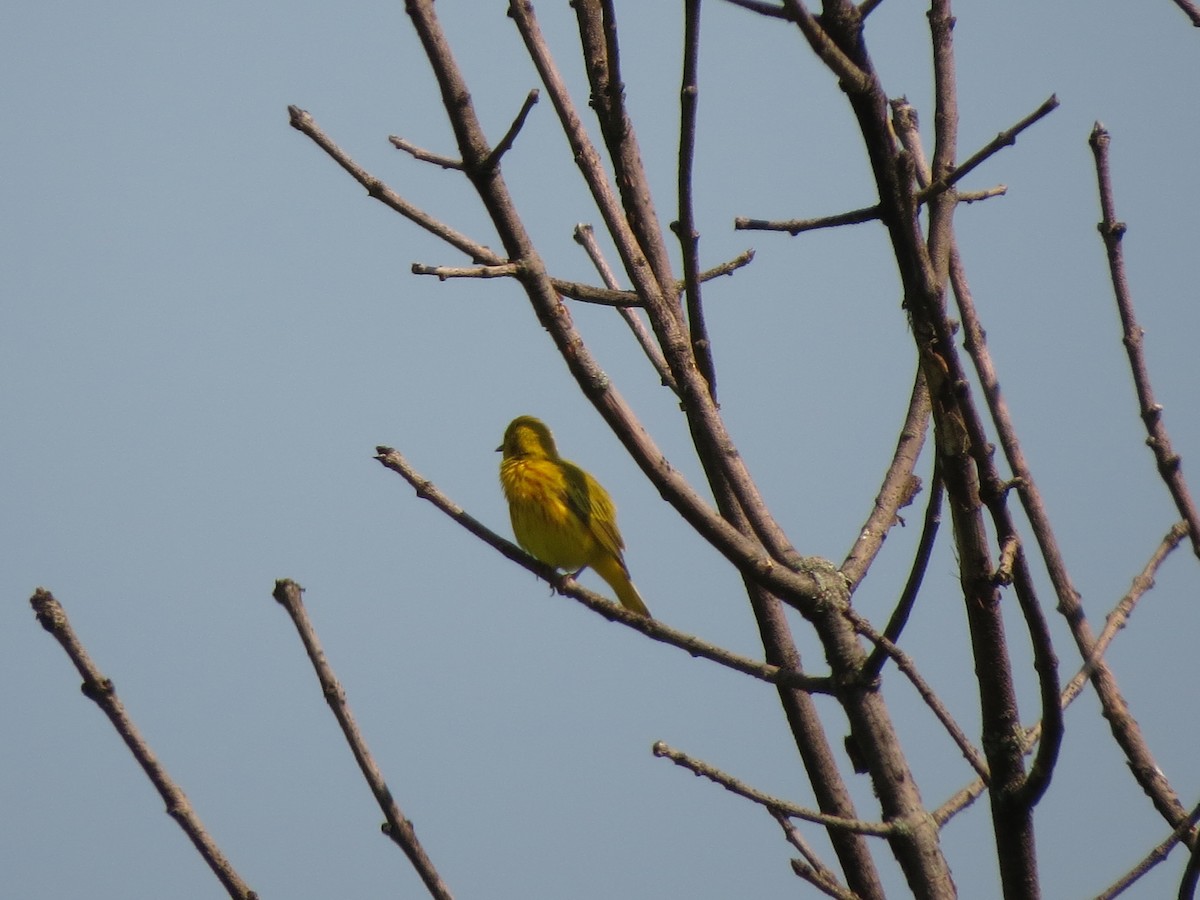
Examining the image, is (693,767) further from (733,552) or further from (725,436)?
(725,436)

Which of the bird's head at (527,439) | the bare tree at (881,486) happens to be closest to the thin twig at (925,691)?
the bare tree at (881,486)

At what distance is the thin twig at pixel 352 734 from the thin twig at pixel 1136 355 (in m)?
1.84

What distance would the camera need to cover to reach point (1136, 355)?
3.04 metres

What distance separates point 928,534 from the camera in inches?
92.7

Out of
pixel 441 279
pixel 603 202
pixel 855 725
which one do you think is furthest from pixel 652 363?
pixel 855 725

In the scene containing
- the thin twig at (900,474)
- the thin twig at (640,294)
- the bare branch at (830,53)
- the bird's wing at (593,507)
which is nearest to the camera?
the bare branch at (830,53)

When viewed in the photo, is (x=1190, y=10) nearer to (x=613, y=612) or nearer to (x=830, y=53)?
(x=830, y=53)

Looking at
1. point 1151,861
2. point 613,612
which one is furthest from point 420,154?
point 1151,861

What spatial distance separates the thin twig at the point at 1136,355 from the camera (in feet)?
9.86

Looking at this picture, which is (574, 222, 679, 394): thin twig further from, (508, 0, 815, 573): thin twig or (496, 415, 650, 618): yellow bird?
(496, 415, 650, 618): yellow bird

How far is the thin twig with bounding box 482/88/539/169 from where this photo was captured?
9.70ft

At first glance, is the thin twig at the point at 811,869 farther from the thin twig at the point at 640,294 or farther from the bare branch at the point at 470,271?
the bare branch at the point at 470,271

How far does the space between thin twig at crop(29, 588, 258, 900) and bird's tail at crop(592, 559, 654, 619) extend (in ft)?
16.6

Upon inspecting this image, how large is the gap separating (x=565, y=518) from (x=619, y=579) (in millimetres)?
539
